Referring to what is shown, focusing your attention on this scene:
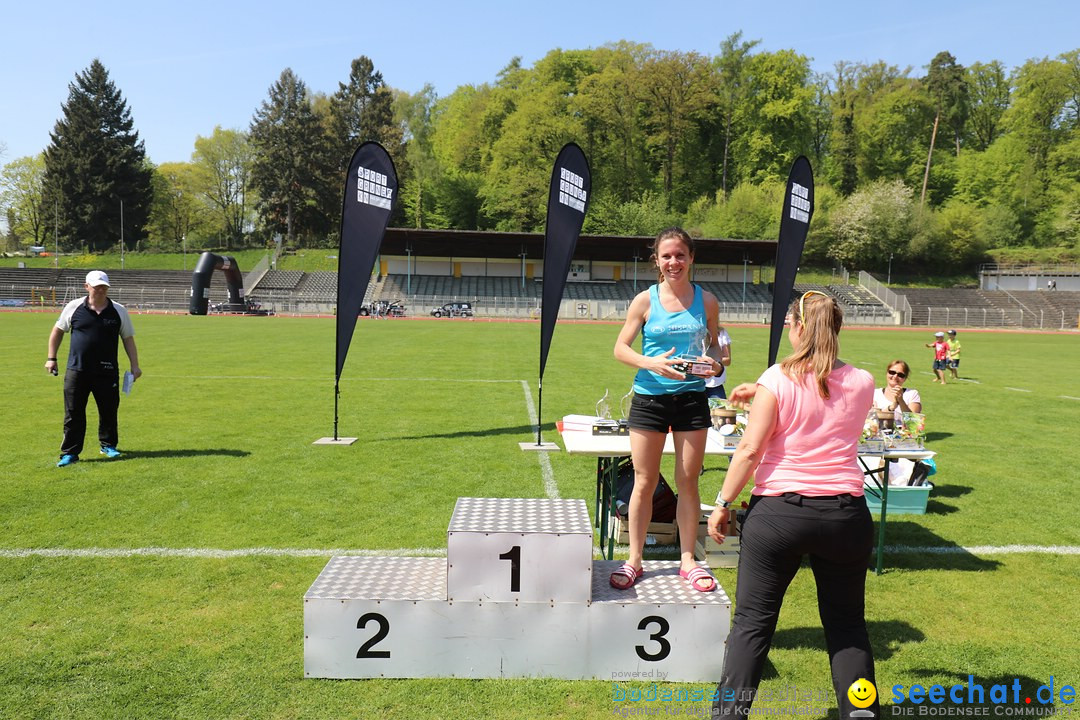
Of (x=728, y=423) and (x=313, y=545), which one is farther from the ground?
(x=728, y=423)

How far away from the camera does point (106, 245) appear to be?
71062mm

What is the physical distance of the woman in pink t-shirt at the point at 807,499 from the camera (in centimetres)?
267

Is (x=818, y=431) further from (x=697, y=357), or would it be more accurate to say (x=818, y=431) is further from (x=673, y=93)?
(x=673, y=93)

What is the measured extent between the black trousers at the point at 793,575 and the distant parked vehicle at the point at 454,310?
48.0 m

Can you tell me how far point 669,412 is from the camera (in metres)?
3.78

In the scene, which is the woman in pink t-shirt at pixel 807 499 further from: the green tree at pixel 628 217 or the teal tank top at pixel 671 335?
the green tree at pixel 628 217

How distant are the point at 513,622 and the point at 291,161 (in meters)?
82.7

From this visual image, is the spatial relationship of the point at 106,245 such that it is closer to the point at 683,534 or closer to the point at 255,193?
the point at 255,193

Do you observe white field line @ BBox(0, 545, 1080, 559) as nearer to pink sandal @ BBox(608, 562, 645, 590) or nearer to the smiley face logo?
pink sandal @ BBox(608, 562, 645, 590)

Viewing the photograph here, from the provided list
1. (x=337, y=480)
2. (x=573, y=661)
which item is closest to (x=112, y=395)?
(x=337, y=480)

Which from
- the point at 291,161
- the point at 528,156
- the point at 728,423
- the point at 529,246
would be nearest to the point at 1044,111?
the point at 528,156

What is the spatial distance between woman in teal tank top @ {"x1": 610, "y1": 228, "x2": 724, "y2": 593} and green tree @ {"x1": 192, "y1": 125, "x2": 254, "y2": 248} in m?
88.2

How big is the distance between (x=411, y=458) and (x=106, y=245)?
7636 centimetres

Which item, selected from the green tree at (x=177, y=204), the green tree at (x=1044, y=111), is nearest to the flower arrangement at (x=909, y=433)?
the green tree at (x=1044, y=111)
